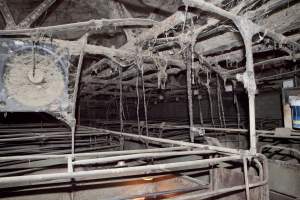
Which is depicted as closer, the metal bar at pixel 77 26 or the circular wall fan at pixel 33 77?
the metal bar at pixel 77 26

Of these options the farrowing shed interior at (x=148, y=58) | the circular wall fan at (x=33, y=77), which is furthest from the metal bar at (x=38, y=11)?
the circular wall fan at (x=33, y=77)

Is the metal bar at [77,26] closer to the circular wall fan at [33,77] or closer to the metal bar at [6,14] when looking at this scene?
the metal bar at [6,14]

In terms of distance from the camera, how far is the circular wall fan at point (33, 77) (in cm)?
348

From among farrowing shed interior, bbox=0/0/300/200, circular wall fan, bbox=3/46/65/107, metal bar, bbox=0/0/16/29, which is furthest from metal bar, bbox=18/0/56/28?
circular wall fan, bbox=3/46/65/107

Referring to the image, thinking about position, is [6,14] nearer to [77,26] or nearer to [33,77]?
[33,77]

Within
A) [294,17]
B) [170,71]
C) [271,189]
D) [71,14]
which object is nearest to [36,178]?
[71,14]

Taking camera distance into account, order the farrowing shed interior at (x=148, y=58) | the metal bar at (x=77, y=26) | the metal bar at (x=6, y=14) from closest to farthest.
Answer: the farrowing shed interior at (x=148, y=58) < the metal bar at (x=77, y=26) < the metal bar at (x=6, y=14)

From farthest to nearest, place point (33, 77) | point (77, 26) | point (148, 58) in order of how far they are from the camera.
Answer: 1. point (148, 58)
2. point (33, 77)
3. point (77, 26)

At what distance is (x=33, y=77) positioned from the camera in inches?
143

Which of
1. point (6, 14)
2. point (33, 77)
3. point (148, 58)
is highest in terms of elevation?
point (6, 14)

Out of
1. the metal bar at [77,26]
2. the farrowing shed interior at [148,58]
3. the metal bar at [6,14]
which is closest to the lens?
the farrowing shed interior at [148,58]

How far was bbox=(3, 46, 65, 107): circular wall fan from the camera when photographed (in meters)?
3.48

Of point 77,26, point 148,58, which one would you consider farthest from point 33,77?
point 148,58

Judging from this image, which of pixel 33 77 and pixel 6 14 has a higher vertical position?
pixel 6 14
